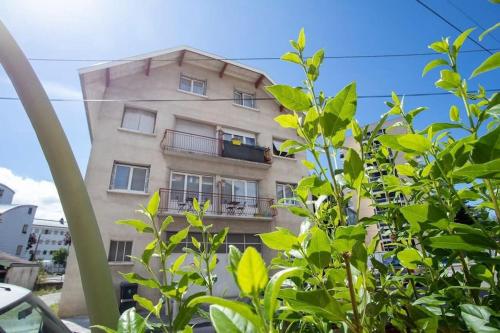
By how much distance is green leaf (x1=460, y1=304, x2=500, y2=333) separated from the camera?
0.41 meters

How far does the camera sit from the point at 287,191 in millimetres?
12320

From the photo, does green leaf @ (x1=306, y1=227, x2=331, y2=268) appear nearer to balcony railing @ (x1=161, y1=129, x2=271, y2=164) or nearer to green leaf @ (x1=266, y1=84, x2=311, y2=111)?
green leaf @ (x1=266, y1=84, x2=311, y2=111)

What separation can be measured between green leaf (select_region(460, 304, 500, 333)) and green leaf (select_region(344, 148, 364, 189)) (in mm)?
286

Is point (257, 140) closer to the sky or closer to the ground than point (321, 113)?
closer to the sky

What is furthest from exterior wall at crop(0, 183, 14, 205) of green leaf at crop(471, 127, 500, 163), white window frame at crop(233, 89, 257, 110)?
green leaf at crop(471, 127, 500, 163)

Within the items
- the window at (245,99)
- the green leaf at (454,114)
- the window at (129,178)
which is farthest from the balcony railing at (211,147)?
the green leaf at (454,114)

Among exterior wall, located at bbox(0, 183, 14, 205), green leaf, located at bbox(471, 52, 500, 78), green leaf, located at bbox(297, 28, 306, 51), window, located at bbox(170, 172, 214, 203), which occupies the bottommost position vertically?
green leaf, located at bbox(471, 52, 500, 78)

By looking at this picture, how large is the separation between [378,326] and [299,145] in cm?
47

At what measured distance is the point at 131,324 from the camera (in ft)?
1.54

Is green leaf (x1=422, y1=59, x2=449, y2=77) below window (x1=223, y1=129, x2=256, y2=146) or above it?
below

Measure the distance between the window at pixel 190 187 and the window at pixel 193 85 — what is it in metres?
4.46

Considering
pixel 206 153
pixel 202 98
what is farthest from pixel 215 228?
pixel 202 98

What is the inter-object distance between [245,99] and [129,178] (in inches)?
290

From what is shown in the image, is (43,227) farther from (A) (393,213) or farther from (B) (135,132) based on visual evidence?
(A) (393,213)
